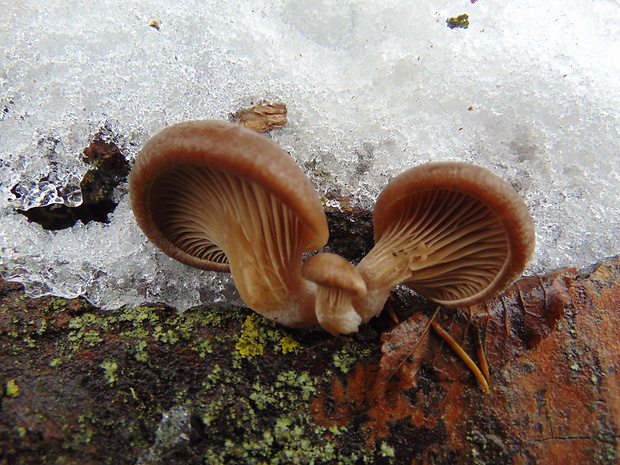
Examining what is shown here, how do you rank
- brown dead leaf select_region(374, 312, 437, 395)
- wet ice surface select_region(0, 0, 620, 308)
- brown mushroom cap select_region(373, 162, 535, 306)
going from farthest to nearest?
wet ice surface select_region(0, 0, 620, 308) < brown dead leaf select_region(374, 312, 437, 395) < brown mushroom cap select_region(373, 162, 535, 306)

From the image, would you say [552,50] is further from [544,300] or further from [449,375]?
[449,375]

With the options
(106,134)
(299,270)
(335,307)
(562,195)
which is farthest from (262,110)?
(562,195)

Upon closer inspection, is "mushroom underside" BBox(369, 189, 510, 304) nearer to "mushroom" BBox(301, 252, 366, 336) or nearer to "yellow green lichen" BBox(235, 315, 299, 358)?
"mushroom" BBox(301, 252, 366, 336)

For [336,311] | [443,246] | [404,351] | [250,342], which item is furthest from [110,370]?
[443,246]

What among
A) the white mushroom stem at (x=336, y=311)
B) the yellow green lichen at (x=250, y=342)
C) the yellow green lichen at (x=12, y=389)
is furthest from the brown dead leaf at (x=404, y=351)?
the yellow green lichen at (x=12, y=389)

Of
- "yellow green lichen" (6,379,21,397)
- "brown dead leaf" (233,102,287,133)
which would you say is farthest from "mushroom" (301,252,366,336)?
"yellow green lichen" (6,379,21,397)

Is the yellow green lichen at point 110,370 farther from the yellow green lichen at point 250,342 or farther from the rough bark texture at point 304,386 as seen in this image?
the yellow green lichen at point 250,342

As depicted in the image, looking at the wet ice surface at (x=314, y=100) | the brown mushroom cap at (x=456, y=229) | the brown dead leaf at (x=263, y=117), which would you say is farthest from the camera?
the brown dead leaf at (x=263, y=117)

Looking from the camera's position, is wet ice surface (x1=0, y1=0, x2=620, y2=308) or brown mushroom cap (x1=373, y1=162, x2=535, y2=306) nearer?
brown mushroom cap (x1=373, y1=162, x2=535, y2=306)
